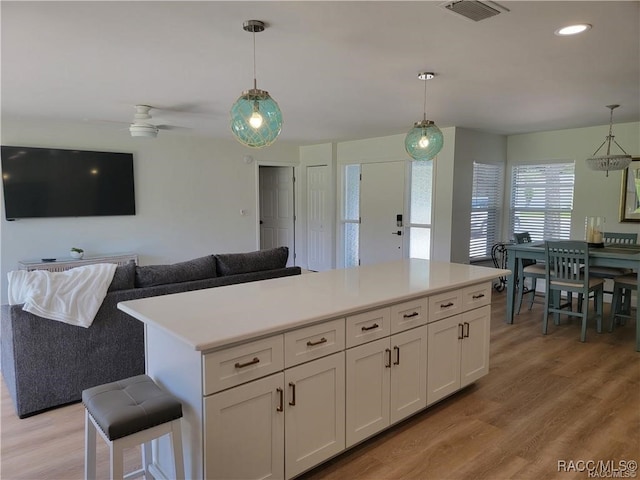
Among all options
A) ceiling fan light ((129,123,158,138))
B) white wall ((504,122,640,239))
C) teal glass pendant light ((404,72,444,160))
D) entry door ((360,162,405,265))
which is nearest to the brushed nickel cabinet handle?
teal glass pendant light ((404,72,444,160))

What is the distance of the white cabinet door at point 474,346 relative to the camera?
9.89ft

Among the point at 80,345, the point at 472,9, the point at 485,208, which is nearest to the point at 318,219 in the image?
the point at 485,208

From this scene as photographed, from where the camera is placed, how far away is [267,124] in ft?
8.07

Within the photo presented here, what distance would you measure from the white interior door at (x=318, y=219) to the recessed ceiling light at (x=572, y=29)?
196 inches

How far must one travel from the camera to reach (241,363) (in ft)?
5.92

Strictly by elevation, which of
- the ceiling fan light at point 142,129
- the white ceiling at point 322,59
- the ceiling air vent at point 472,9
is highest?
the white ceiling at point 322,59

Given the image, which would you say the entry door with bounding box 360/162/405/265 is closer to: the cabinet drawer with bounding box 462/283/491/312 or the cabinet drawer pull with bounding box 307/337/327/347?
the cabinet drawer with bounding box 462/283/491/312

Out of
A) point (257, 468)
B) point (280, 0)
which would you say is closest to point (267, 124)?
point (280, 0)

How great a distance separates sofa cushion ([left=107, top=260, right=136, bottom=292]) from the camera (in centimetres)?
297

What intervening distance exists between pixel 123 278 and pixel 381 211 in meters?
4.44

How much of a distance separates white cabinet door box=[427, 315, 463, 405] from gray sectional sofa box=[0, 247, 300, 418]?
167 cm

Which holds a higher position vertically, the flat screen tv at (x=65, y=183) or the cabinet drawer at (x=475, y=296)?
the flat screen tv at (x=65, y=183)

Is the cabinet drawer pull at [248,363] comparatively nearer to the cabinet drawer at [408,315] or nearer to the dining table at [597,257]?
the cabinet drawer at [408,315]

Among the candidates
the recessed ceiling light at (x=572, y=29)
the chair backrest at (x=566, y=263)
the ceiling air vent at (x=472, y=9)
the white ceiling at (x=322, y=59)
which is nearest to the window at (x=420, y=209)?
the white ceiling at (x=322, y=59)
